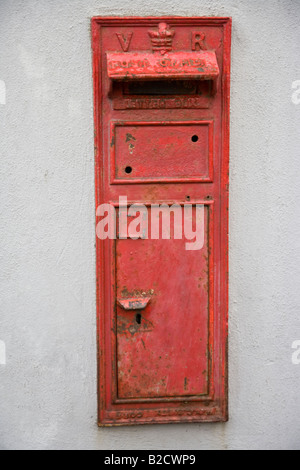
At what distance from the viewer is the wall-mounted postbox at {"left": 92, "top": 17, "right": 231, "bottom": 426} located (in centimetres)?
176

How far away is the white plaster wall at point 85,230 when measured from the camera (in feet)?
5.86

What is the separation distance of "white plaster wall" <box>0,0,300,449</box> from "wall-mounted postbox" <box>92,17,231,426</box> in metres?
0.07

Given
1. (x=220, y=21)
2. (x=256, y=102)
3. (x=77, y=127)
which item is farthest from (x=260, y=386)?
(x=220, y=21)

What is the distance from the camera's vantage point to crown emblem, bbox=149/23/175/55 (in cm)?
173

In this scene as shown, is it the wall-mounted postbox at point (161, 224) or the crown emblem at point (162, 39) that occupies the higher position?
the crown emblem at point (162, 39)

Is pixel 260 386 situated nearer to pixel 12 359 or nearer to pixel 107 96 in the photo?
pixel 12 359

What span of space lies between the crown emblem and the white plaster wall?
0.33ft

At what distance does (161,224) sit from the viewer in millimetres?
1845

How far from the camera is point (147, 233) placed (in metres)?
1.84

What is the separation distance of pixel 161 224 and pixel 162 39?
778 millimetres

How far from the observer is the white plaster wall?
1786 mm

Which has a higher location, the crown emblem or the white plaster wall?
the crown emblem

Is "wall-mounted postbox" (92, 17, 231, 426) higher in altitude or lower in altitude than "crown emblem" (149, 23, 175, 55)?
lower

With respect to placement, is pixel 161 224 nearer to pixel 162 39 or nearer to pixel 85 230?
pixel 85 230
